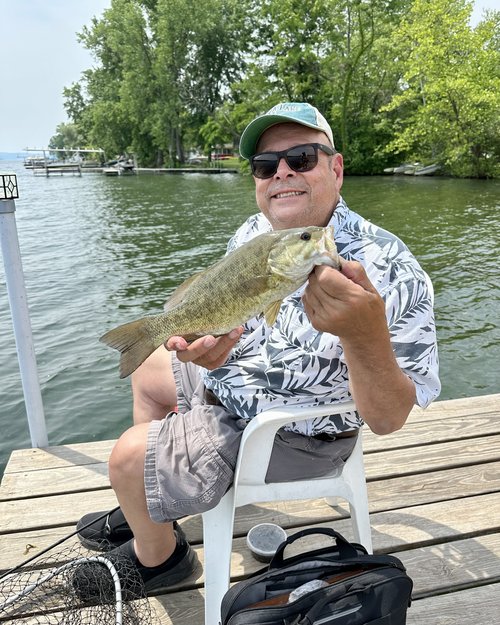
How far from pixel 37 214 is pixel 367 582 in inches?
968

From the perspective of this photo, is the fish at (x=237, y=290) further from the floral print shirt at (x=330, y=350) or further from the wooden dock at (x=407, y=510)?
the wooden dock at (x=407, y=510)

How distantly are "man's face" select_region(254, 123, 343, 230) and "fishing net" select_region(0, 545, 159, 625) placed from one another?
168 centimetres

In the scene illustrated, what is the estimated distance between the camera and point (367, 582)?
158 centimetres

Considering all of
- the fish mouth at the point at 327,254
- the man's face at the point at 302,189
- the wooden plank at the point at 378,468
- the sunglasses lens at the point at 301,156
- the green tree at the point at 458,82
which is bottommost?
the wooden plank at the point at 378,468

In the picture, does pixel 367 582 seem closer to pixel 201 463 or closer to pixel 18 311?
pixel 201 463

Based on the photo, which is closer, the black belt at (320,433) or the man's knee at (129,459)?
the man's knee at (129,459)

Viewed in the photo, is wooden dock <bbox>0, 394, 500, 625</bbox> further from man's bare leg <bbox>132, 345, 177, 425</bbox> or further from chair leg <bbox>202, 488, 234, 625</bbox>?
man's bare leg <bbox>132, 345, 177, 425</bbox>

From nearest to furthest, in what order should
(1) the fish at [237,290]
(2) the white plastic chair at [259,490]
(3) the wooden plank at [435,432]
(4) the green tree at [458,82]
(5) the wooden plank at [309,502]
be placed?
(1) the fish at [237,290] → (2) the white plastic chair at [259,490] → (5) the wooden plank at [309,502] → (3) the wooden plank at [435,432] → (4) the green tree at [458,82]

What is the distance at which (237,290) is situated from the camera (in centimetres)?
189

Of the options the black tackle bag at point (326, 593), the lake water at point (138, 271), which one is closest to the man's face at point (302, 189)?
the black tackle bag at point (326, 593)

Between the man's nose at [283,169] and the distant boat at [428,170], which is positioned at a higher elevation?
the man's nose at [283,169]

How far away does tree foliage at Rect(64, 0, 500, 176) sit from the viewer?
90.6ft

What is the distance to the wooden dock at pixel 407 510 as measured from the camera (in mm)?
2271

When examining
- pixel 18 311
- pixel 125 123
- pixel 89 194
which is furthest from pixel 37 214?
pixel 125 123
